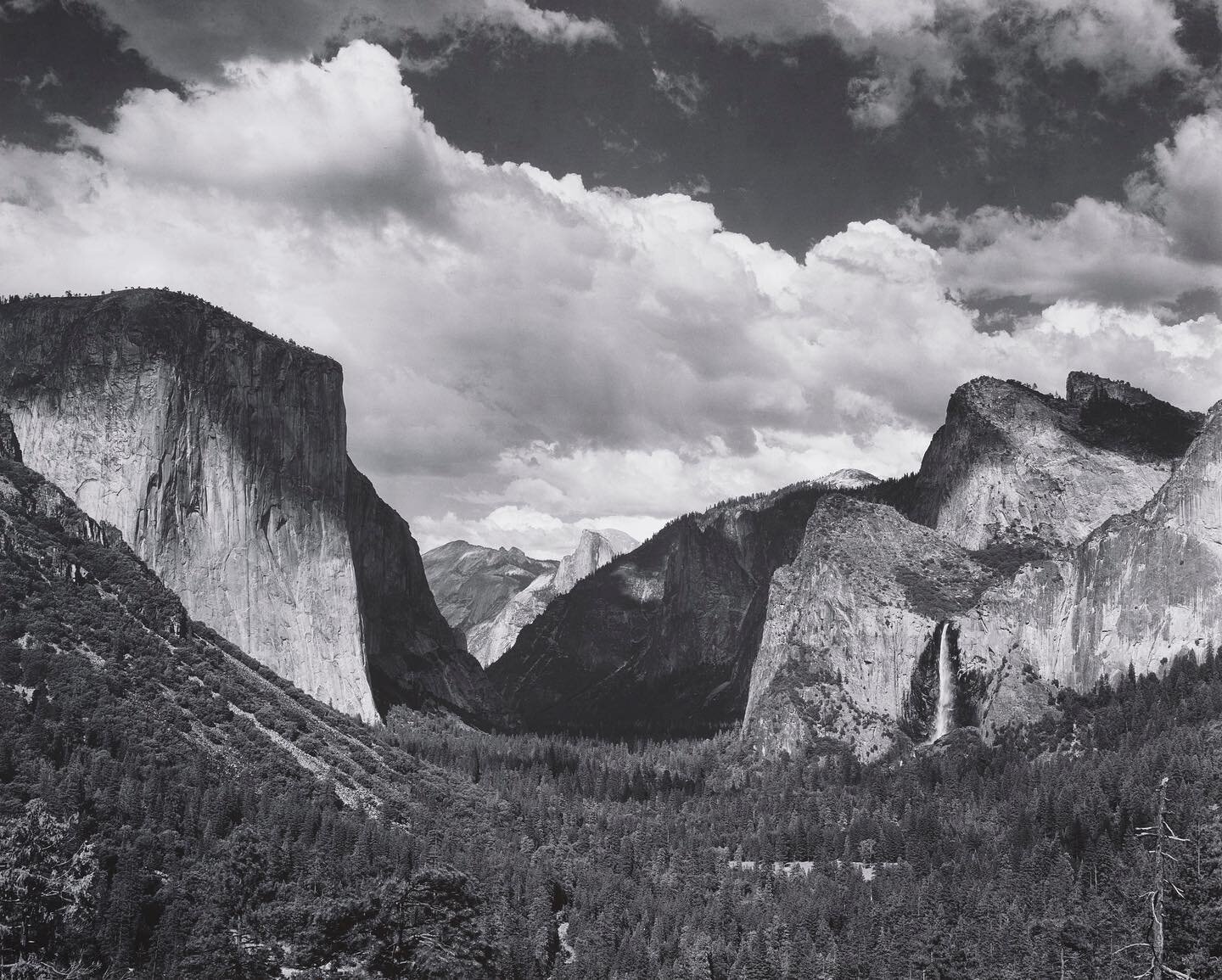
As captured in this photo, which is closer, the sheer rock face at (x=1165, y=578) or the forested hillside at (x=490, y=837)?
the forested hillside at (x=490, y=837)

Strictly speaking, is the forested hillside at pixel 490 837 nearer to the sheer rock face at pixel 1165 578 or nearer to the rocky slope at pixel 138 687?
the rocky slope at pixel 138 687

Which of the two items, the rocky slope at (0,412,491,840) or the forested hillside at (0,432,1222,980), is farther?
the rocky slope at (0,412,491,840)

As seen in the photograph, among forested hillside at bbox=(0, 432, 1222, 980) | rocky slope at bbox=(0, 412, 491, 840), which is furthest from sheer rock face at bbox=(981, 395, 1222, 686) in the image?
rocky slope at bbox=(0, 412, 491, 840)

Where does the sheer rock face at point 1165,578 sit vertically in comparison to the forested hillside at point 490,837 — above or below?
above

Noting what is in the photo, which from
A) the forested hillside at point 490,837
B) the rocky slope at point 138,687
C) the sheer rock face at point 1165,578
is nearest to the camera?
the forested hillside at point 490,837

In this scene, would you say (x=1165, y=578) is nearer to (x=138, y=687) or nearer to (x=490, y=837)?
(x=490, y=837)

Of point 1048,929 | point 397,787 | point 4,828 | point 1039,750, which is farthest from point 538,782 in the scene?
point 4,828

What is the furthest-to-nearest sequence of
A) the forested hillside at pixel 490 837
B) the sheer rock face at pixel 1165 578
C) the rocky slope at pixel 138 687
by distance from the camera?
1. the sheer rock face at pixel 1165 578
2. the rocky slope at pixel 138 687
3. the forested hillside at pixel 490 837

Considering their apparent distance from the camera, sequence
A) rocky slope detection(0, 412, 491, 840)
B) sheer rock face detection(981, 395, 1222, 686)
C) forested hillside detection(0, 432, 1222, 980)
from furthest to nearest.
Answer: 1. sheer rock face detection(981, 395, 1222, 686)
2. rocky slope detection(0, 412, 491, 840)
3. forested hillside detection(0, 432, 1222, 980)

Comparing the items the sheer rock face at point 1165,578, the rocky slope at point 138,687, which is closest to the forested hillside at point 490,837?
the rocky slope at point 138,687

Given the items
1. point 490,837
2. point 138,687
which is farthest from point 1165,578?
point 138,687

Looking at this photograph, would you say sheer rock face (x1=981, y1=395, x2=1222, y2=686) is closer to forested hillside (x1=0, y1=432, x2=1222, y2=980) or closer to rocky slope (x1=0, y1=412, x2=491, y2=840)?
forested hillside (x1=0, y1=432, x2=1222, y2=980)
